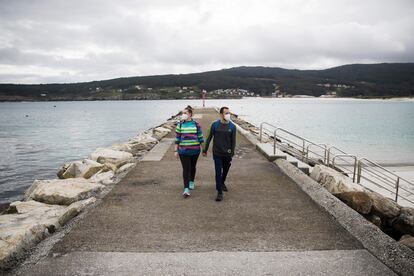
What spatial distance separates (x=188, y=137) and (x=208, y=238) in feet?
7.60

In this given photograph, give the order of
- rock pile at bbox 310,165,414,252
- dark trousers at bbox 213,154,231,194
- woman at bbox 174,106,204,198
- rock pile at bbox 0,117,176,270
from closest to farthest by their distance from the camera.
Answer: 1. rock pile at bbox 0,117,176,270
2. dark trousers at bbox 213,154,231,194
3. woman at bbox 174,106,204,198
4. rock pile at bbox 310,165,414,252

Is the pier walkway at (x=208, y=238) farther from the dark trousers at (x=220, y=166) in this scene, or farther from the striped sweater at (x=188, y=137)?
the striped sweater at (x=188, y=137)

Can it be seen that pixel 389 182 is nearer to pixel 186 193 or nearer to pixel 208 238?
pixel 186 193

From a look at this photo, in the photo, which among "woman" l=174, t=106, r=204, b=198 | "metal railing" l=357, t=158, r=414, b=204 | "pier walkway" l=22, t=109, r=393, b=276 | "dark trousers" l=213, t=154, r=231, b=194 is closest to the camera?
"pier walkway" l=22, t=109, r=393, b=276

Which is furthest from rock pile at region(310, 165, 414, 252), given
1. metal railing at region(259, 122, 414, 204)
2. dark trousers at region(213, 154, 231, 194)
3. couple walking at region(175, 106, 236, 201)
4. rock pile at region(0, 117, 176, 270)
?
rock pile at region(0, 117, 176, 270)

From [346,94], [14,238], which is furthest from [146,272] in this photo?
[346,94]

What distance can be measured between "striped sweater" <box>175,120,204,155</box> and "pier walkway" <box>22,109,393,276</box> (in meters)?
0.84

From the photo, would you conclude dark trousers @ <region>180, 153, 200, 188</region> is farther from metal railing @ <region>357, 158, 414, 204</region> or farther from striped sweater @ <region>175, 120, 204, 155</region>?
metal railing @ <region>357, 158, 414, 204</region>

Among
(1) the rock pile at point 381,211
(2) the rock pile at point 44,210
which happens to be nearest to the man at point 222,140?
(2) the rock pile at point 44,210

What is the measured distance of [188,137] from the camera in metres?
6.25

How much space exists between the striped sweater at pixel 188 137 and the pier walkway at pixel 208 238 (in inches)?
33.2

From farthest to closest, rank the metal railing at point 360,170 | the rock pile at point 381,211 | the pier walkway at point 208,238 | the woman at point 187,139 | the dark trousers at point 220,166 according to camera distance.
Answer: the metal railing at point 360,170
the rock pile at point 381,211
the woman at point 187,139
the dark trousers at point 220,166
the pier walkway at point 208,238

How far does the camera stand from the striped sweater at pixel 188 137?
6.22 m

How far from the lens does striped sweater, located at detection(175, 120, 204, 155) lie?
6.22m
